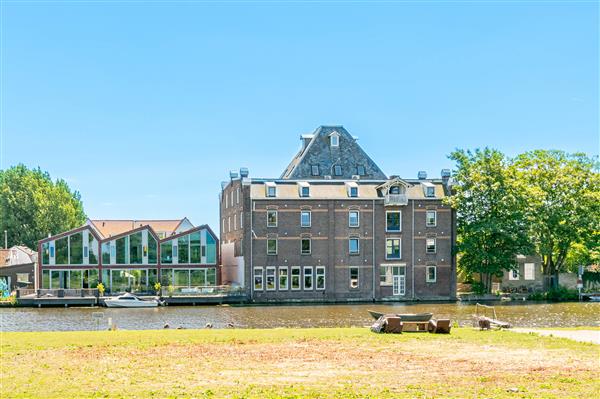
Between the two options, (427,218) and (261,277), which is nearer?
(261,277)

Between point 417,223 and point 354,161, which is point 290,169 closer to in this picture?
point 354,161

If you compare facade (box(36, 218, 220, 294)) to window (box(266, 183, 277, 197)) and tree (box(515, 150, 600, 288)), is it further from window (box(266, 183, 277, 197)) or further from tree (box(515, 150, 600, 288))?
tree (box(515, 150, 600, 288))

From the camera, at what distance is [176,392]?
15422 mm

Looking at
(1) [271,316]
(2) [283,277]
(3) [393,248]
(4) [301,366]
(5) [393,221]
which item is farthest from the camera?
(3) [393,248]

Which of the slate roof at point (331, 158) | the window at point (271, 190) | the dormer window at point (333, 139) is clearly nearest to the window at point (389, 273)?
the window at point (271, 190)

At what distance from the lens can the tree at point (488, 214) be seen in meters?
64.7

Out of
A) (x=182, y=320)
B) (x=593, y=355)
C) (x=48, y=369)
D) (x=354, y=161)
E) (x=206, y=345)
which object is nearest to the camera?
(x=48, y=369)

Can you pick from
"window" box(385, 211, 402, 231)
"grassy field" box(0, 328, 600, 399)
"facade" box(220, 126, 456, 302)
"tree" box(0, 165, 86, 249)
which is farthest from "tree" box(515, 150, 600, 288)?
"tree" box(0, 165, 86, 249)

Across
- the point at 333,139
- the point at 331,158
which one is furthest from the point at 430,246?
the point at 333,139

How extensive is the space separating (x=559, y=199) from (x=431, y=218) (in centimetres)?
1167

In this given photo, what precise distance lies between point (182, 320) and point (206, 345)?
2151 cm

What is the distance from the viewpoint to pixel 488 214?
66.4 metres

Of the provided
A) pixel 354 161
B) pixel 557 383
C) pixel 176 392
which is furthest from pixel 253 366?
pixel 354 161

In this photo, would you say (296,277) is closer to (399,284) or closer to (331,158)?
(399,284)
